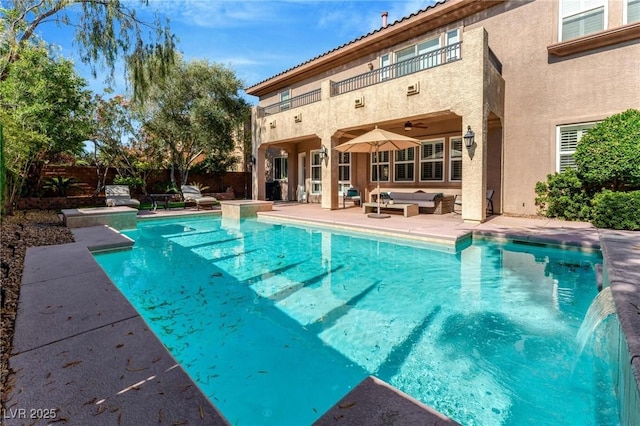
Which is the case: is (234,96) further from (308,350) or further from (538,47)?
(308,350)

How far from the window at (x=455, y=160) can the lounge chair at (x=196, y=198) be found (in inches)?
418

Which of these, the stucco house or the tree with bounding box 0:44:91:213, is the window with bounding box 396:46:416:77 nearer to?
the stucco house

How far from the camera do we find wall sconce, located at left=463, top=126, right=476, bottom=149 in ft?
31.6

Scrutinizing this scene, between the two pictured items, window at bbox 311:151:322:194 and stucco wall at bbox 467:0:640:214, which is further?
window at bbox 311:151:322:194

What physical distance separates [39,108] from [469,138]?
12.9 meters

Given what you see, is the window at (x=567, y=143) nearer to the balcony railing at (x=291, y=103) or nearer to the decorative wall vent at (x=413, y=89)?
the decorative wall vent at (x=413, y=89)

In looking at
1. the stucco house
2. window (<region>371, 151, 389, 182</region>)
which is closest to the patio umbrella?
the stucco house

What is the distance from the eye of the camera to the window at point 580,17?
9492 millimetres

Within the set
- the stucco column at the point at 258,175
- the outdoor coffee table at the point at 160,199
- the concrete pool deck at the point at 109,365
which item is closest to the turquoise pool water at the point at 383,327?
the concrete pool deck at the point at 109,365

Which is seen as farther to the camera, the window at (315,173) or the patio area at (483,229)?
the window at (315,173)

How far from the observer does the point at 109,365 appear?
237 centimetres

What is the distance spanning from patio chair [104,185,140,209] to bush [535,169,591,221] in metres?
15.1

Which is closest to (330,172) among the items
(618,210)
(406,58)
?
(406,58)

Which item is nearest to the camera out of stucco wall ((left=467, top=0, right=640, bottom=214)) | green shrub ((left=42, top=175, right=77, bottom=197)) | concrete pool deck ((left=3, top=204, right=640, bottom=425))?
concrete pool deck ((left=3, top=204, right=640, bottom=425))
